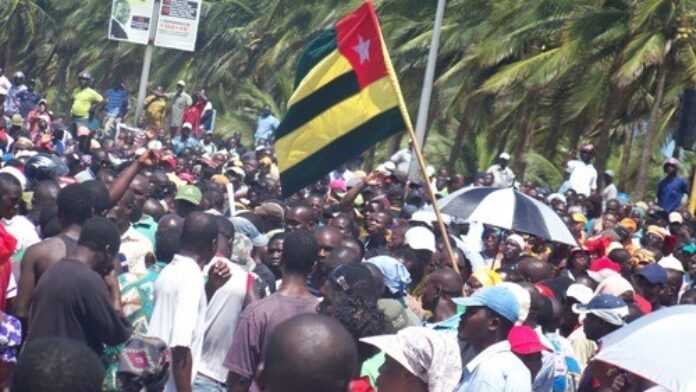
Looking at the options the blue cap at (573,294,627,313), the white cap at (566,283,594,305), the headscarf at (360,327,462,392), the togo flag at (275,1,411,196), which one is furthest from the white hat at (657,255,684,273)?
the headscarf at (360,327,462,392)

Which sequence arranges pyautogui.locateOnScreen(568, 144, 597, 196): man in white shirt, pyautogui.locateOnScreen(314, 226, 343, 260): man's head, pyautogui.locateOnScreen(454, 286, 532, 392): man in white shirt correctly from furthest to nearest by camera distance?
pyautogui.locateOnScreen(568, 144, 597, 196): man in white shirt < pyautogui.locateOnScreen(314, 226, 343, 260): man's head < pyautogui.locateOnScreen(454, 286, 532, 392): man in white shirt

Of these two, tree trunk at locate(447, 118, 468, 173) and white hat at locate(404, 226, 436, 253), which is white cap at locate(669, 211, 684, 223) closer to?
white hat at locate(404, 226, 436, 253)

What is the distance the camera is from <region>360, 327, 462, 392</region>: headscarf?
209 inches

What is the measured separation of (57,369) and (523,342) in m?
3.21

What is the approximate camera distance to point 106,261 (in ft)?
22.5

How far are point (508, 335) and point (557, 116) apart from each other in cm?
1982

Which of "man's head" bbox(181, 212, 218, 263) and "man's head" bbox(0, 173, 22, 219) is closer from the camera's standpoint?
"man's head" bbox(181, 212, 218, 263)

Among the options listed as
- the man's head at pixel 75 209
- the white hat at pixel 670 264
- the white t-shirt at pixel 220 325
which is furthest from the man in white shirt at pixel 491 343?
the white hat at pixel 670 264

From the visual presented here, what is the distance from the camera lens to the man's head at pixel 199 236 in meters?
7.29

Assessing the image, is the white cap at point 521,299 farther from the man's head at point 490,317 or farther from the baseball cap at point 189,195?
the baseball cap at point 189,195

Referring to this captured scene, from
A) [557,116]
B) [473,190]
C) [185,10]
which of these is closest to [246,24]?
[185,10]

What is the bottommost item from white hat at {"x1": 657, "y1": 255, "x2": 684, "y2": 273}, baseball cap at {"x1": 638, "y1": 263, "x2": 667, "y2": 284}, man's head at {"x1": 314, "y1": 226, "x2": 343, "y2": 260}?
white hat at {"x1": 657, "y1": 255, "x2": 684, "y2": 273}

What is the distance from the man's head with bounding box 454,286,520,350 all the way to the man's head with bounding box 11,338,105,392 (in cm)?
268

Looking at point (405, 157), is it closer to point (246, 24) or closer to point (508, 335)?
point (508, 335)
